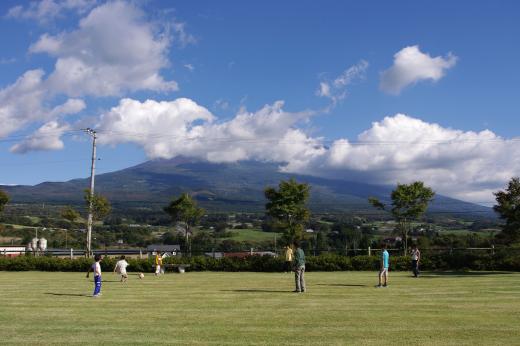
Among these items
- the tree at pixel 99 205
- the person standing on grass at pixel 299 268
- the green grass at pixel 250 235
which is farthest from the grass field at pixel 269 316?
the green grass at pixel 250 235

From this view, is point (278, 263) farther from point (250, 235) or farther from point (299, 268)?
point (250, 235)

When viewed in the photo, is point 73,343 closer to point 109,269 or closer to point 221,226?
point 109,269

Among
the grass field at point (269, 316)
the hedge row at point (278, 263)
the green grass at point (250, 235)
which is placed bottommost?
the grass field at point (269, 316)

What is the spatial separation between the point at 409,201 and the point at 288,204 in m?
9.07

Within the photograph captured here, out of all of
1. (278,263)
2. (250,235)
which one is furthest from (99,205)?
(250,235)

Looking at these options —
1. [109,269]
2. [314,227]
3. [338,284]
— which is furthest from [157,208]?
[338,284]

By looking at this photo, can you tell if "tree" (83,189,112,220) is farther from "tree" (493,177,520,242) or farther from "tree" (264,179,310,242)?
"tree" (493,177,520,242)

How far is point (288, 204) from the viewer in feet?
137

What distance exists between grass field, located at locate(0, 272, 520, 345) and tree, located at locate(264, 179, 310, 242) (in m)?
18.5

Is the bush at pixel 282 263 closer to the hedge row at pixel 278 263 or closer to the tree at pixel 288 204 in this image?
the hedge row at pixel 278 263

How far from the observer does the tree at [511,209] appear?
3012cm

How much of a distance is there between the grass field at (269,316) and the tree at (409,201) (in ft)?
62.0

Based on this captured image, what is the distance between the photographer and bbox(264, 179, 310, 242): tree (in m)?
41.7

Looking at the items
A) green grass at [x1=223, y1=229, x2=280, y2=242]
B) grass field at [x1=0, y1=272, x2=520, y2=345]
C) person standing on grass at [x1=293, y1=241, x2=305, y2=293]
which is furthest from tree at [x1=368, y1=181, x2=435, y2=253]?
green grass at [x1=223, y1=229, x2=280, y2=242]
